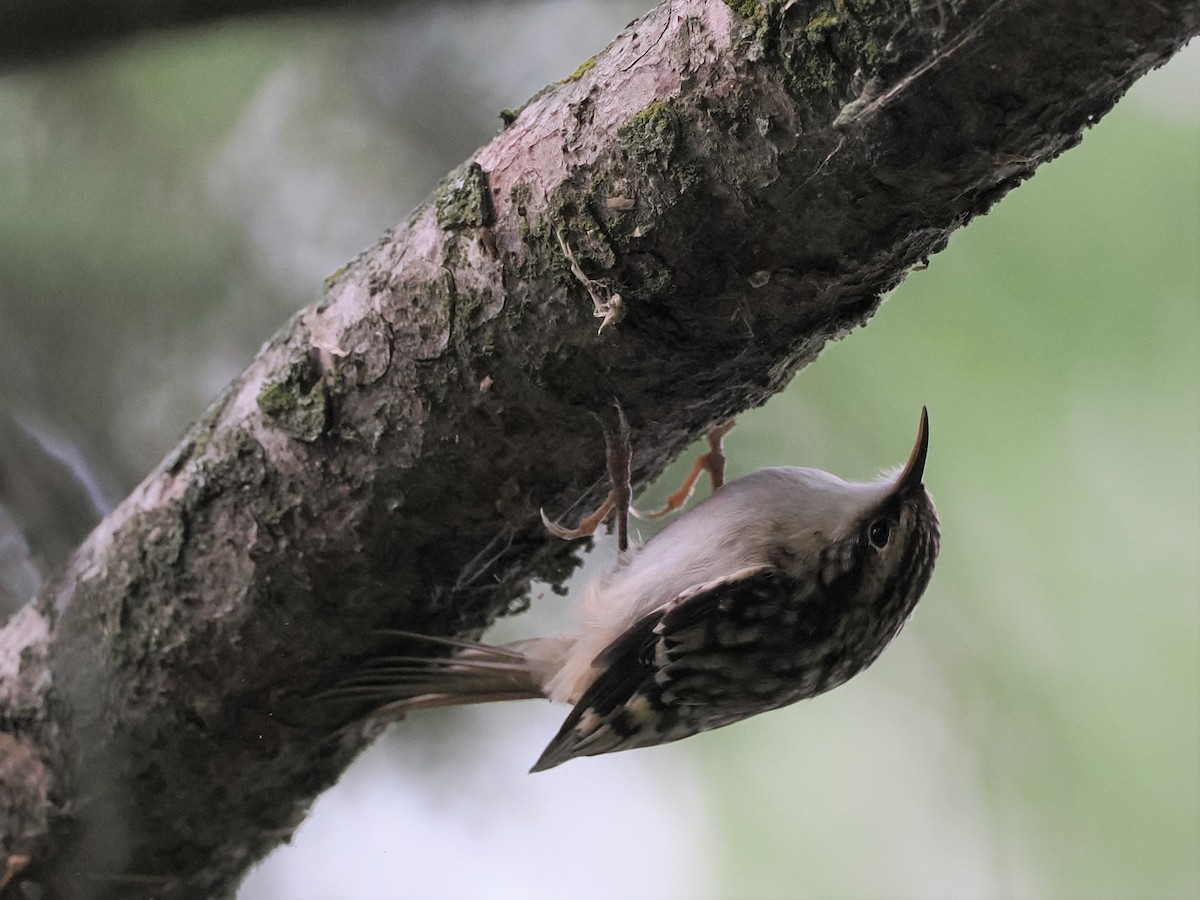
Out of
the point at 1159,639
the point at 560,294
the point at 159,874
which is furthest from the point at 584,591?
the point at 1159,639

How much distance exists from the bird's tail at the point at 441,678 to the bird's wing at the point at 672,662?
120mm

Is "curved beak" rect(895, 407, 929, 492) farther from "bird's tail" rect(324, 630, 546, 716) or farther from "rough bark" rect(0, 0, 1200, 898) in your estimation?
"bird's tail" rect(324, 630, 546, 716)

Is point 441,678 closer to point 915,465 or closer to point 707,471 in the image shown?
point 707,471

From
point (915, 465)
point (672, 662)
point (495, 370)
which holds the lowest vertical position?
point (672, 662)

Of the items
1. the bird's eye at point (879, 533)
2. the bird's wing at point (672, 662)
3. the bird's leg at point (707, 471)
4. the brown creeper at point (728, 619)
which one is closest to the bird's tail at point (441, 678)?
the brown creeper at point (728, 619)

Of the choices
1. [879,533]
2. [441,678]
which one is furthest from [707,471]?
[441,678]

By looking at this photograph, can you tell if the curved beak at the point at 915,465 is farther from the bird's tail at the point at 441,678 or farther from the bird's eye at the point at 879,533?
the bird's tail at the point at 441,678

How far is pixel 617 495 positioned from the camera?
1.24 metres

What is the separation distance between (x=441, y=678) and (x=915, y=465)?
2.34ft

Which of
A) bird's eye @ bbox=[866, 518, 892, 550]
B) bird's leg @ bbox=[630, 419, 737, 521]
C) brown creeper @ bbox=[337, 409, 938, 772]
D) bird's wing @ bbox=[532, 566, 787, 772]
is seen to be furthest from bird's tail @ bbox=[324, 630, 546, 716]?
bird's eye @ bbox=[866, 518, 892, 550]

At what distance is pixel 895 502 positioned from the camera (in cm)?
131

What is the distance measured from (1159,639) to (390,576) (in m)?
1.39

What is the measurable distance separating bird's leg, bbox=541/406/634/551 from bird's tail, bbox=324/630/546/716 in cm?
22

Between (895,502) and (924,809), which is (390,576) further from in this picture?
(924,809)
